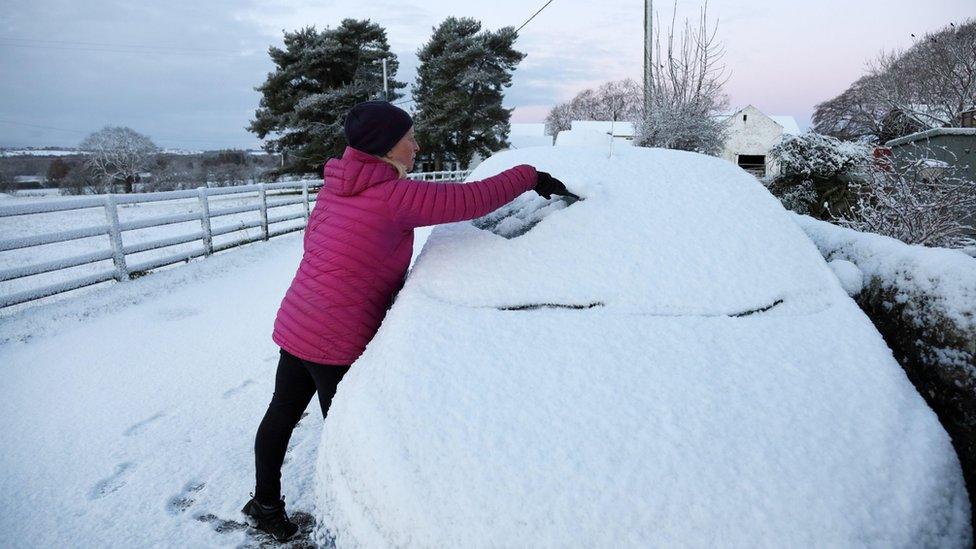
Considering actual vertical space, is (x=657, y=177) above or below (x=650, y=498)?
above

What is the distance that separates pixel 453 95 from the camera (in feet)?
93.4

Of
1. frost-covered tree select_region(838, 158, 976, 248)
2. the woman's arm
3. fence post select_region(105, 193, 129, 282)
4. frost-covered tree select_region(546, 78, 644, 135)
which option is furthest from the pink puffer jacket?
frost-covered tree select_region(546, 78, 644, 135)

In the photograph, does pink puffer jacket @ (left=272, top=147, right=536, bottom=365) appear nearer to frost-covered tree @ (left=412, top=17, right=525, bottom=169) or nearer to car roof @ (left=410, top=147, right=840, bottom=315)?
car roof @ (left=410, top=147, right=840, bottom=315)

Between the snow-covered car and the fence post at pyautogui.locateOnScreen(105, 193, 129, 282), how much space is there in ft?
19.4

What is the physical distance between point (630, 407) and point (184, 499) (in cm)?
209

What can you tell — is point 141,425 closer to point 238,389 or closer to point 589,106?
point 238,389

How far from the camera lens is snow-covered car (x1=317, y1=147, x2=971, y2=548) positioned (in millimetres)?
1039

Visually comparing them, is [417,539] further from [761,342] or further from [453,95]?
[453,95]

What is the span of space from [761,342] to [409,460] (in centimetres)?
107

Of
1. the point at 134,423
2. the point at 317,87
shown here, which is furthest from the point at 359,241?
Result: the point at 317,87

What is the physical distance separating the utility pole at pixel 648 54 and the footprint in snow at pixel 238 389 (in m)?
9.75

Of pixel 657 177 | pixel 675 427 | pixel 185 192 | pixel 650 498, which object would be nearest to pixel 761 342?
pixel 675 427

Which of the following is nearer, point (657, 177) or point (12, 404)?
point (657, 177)

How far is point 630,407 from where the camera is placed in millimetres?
1224
